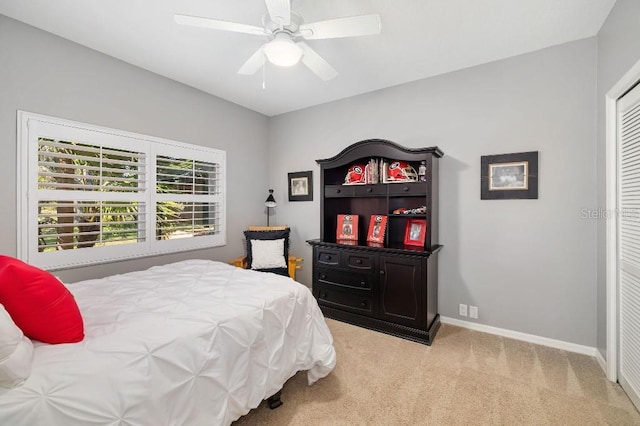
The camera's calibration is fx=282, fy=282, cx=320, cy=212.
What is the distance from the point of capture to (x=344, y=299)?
10.5 feet

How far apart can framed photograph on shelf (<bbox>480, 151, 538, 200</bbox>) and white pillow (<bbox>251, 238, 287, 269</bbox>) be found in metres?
2.38

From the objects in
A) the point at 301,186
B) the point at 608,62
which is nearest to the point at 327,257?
the point at 301,186

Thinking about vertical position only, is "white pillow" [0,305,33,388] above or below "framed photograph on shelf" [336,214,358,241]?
below

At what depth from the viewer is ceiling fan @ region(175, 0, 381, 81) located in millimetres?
1651

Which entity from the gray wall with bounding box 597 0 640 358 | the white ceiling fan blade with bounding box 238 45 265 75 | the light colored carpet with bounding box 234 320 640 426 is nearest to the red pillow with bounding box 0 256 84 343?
the light colored carpet with bounding box 234 320 640 426

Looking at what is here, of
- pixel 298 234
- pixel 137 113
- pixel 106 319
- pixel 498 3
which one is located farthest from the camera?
pixel 298 234

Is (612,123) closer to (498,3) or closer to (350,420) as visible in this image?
(498,3)

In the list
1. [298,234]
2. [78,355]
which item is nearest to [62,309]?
[78,355]

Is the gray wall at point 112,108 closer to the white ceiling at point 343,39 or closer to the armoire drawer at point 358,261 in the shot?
the white ceiling at point 343,39

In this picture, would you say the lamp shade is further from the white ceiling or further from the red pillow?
the red pillow

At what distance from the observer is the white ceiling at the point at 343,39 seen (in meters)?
2.05

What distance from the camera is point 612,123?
2.09m

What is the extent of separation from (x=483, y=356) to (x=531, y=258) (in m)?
1.02

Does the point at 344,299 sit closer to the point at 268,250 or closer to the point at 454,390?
the point at 268,250
